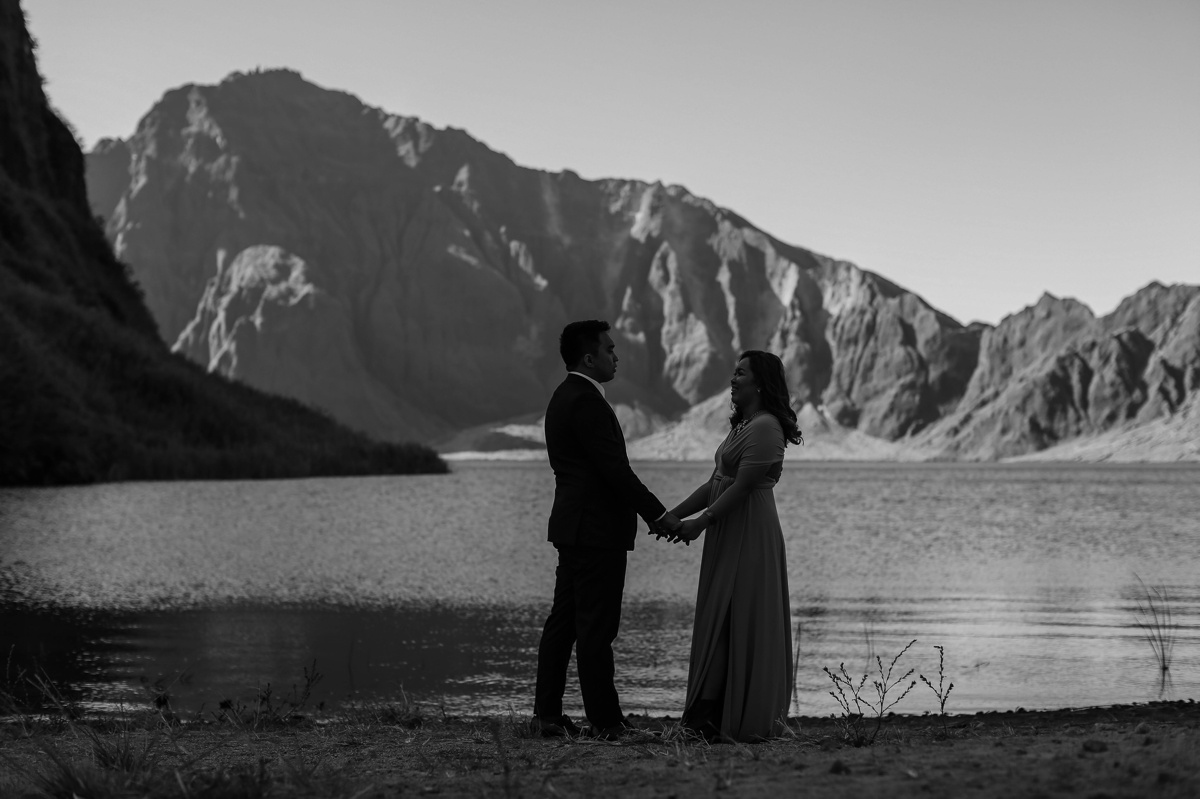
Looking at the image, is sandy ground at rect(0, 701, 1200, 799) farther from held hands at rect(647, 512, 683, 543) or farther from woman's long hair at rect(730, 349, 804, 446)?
woman's long hair at rect(730, 349, 804, 446)

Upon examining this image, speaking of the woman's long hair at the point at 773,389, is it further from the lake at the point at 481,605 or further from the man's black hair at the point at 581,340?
the lake at the point at 481,605

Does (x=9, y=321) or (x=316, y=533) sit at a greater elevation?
(x=9, y=321)

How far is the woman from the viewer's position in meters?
8.26

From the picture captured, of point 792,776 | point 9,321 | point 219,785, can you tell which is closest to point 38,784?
point 219,785

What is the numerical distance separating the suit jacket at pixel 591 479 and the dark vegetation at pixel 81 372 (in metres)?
54.8

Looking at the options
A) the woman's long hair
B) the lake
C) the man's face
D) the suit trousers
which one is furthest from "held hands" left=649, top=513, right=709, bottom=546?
the lake

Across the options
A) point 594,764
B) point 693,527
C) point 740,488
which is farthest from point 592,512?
point 594,764

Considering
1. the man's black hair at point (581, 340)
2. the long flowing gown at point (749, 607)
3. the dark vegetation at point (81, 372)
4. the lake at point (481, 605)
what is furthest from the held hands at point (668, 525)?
the dark vegetation at point (81, 372)

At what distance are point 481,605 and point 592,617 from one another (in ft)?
48.7

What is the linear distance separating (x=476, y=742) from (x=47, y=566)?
21173 mm

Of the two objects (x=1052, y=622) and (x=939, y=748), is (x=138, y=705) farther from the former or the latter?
(x=1052, y=622)

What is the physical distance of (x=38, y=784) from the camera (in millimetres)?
6367

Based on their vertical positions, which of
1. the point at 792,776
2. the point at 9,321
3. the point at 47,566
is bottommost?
the point at 47,566

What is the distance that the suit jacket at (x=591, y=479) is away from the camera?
8391 millimetres
